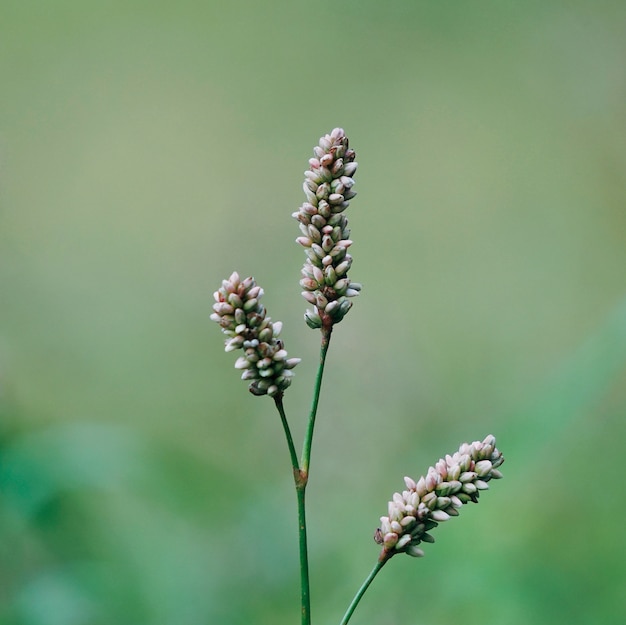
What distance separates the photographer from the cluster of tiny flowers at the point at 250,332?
2.65ft

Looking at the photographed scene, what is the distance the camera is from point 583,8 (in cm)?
571

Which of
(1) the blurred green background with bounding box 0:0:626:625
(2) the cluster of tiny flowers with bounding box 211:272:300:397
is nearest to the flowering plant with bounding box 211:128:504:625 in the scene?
(2) the cluster of tiny flowers with bounding box 211:272:300:397

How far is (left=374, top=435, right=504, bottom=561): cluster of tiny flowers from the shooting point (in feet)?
2.77

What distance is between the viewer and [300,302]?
141 inches

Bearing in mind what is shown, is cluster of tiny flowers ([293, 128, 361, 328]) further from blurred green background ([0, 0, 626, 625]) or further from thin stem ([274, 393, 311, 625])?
blurred green background ([0, 0, 626, 625])

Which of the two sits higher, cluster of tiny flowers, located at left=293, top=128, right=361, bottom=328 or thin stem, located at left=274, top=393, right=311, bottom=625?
cluster of tiny flowers, located at left=293, top=128, right=361, bottom=328

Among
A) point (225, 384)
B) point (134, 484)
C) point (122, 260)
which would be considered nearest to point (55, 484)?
point (134, 484)

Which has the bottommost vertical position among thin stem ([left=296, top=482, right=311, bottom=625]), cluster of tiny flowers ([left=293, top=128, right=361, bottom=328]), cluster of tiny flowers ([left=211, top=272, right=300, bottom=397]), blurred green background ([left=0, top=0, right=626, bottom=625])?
thin stem ([left=296, top=482, right=311, bottom=625])

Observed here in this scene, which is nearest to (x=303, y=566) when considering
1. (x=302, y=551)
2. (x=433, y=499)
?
(x=302, y=551)

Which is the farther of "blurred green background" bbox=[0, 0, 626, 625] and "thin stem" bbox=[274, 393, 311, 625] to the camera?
"blurred green background" bbox=[0, 0, 626, 625]

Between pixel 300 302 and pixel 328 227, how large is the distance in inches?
108

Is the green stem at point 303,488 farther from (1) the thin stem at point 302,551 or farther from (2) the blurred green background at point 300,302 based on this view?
(2) the blurred green background at point 300,302

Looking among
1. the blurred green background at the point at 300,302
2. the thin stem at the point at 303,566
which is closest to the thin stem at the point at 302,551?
the thin stem at the point at 303,566

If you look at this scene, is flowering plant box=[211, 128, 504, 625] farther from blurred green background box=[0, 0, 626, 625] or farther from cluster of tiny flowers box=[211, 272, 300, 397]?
blurred green background box=[0, 0, 626, 625]
